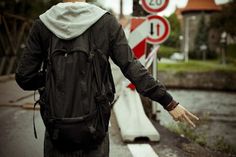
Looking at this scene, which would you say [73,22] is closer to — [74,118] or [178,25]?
[74,118]

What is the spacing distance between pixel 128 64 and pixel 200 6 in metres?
76.2

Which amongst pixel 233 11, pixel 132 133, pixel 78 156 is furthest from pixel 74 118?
pixel 233 11

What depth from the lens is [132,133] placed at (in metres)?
5.33

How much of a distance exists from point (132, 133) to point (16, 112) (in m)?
3.13

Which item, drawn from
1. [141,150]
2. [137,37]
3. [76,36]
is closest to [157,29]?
[137,37]

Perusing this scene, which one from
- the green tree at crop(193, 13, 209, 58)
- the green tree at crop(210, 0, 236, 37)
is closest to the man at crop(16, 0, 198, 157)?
the green tree at crop(210, 0, 236, 37)

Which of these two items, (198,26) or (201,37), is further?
(198,26)

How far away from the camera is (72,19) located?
221cm

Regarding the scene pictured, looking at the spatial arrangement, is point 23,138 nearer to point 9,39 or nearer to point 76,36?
point 76,36

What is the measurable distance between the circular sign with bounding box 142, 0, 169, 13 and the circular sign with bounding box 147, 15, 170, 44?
139 millimetres

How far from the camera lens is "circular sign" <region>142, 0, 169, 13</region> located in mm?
7588

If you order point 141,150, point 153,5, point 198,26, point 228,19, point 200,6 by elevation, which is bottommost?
point 198,26

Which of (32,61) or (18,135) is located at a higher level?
(32,61)

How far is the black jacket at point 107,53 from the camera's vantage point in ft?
7.31
